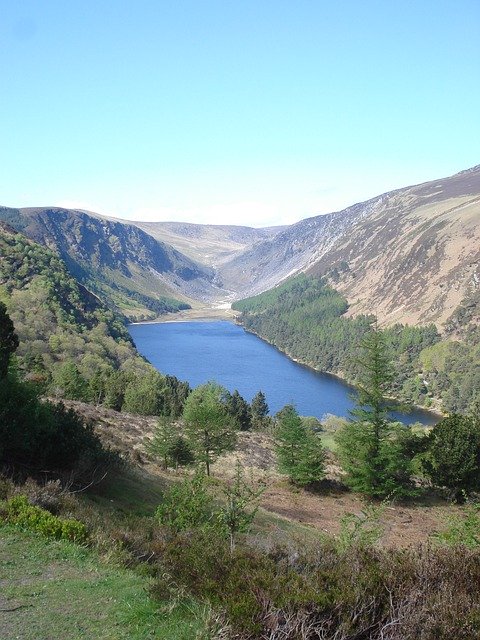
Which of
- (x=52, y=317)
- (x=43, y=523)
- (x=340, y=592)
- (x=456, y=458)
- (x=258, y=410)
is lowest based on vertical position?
(x=258, y=410)

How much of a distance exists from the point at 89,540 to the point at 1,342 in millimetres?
14005

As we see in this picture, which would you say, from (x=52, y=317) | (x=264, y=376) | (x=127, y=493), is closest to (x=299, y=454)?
(x=127, y=493)

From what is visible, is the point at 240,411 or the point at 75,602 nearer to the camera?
the point at 75,602

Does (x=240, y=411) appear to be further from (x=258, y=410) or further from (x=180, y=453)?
(x=180, y=453)

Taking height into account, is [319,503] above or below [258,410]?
above

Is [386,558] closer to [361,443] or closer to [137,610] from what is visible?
[137,610]

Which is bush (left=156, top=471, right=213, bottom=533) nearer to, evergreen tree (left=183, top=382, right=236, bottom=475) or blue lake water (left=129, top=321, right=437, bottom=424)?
evergreen tree (left=183, top=382, right=236, bottom=475)

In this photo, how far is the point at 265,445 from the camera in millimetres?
55938

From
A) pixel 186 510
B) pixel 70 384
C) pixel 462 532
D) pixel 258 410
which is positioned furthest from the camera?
pixel 258 410

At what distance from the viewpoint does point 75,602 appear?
838 centimetres

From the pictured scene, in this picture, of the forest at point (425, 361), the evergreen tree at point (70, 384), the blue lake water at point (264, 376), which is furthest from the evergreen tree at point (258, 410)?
the forest at point (425, 361)

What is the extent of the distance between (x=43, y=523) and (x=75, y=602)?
3.25 m

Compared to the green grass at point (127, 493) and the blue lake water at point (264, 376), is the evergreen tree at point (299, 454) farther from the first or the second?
the blue lake water at point (264, 376)

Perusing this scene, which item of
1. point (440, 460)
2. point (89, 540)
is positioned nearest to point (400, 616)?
point (89, 540)
